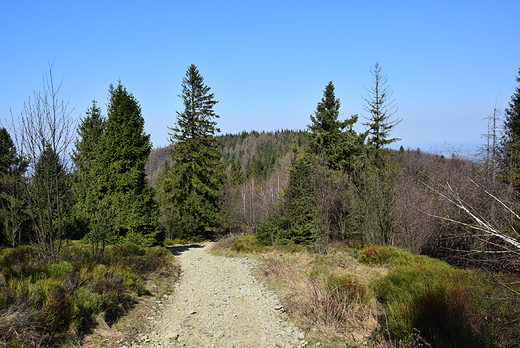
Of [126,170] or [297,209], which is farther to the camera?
[297,209]

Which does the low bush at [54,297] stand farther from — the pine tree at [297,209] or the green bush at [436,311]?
the pine tree at [297,209]

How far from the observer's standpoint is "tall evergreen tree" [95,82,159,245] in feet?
46.0

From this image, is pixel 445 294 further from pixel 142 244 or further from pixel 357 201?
pixel 142 244

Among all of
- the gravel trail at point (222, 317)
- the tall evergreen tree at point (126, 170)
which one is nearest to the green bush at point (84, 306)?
the gravel trail at point (222, 317)

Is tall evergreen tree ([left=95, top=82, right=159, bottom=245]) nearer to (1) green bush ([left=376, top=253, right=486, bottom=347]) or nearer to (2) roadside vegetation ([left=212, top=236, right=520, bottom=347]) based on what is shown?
(2) roadside vegetation ([left=212, top=236, right=520, bottom=347])

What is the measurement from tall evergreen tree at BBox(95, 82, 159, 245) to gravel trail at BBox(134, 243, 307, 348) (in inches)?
209

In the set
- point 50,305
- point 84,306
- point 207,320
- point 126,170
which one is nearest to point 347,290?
point 207,320

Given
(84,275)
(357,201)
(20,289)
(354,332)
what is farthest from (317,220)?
(20,289)

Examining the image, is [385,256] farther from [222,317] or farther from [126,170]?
[126,170]

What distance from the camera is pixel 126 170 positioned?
14.7 m

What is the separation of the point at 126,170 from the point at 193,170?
9953mm

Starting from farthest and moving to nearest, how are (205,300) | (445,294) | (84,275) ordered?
(205,300), (84,275), (445,294)

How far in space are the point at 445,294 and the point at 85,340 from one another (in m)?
5.45

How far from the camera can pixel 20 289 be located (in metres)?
4.71
